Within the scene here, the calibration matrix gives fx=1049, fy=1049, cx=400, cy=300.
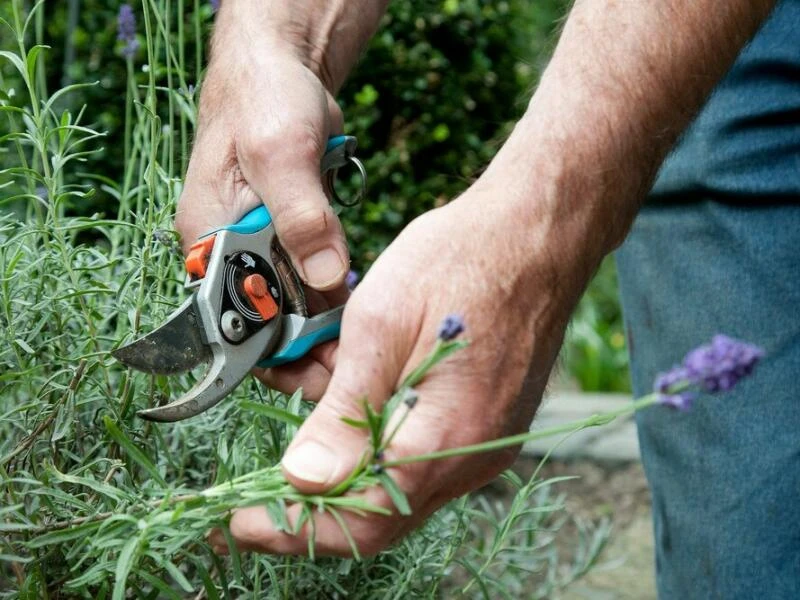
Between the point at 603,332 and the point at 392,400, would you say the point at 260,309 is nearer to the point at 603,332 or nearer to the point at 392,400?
the point at 392,400

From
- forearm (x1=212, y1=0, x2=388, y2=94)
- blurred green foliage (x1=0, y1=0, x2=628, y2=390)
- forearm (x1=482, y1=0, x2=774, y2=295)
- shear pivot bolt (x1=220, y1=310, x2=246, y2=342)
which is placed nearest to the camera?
forearm (x1=482, y1=0, x2=774, y2=295)

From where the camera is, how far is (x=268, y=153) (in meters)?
1.57

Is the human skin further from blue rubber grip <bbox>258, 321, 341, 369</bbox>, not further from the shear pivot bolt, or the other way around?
the shear pivot bolt

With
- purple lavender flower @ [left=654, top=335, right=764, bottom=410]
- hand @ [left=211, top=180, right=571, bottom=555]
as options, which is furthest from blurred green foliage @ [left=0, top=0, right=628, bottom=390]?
purple lavender flower @ [left=654, top=335, right=764, bottom=410]

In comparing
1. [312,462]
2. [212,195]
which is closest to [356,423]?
[312,462]

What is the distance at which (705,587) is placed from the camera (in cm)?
210

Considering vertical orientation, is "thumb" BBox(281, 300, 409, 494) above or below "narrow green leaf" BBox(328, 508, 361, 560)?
above

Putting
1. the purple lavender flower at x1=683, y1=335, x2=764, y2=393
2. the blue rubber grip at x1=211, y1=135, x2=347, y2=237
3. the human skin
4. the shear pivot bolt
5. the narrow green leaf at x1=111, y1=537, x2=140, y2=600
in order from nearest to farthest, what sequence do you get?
the purple lavender flower at x1=683, y1=335, x2=764, y2=393
the narrow green leaf at x1=111, y1=537, x2=140, y2=600
the human skin
the shear pivot bolt
the blue rubber grip at x1=211, y1=135, x2=347, y2=237

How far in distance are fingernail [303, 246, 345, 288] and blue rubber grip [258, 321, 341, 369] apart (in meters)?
Answer: 0.07

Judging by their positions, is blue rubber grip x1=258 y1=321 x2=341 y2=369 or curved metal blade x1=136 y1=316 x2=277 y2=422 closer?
curved metal blade x1=136 y1=316 x2=277 y2=422

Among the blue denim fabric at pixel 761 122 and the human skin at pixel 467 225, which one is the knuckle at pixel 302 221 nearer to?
the human skin at pixel 467 225

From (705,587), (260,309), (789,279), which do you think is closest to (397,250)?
(260,309)

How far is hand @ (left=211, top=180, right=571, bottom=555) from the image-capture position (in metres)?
1.12

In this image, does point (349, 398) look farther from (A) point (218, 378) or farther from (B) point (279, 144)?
(B) point (279, 144)
